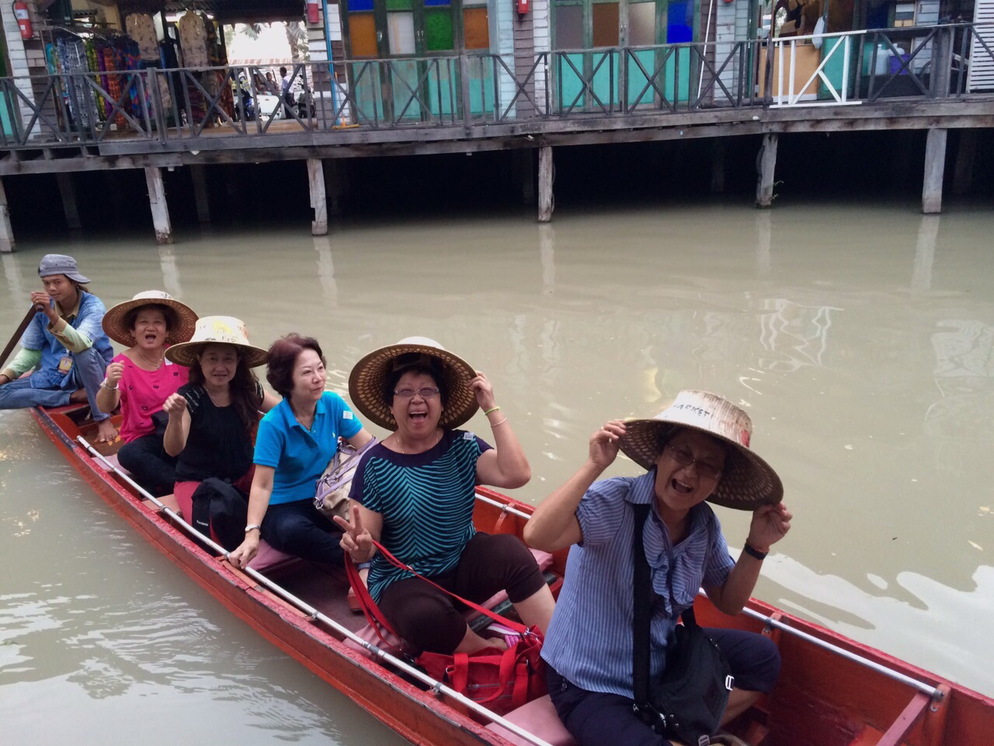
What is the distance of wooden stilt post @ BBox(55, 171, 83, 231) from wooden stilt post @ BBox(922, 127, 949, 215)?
1391 cm

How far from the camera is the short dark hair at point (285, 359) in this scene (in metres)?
3.72

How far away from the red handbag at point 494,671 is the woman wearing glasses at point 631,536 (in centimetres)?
36

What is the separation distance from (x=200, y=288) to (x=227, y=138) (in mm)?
3180

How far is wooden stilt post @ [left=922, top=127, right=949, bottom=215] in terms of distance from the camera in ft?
40.7

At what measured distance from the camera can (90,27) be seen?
16344 mm

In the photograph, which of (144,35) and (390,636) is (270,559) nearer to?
(390,636)

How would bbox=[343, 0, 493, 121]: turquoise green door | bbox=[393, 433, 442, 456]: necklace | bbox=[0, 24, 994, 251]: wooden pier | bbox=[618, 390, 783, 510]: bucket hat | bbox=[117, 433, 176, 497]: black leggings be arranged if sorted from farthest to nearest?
1. bbox=[343, 0, 493, 121]: turquoise green door
2. bbox=[0, 24, 994, 251]: wooden pier
3. bbox=[117, 433, 176, 497]: black leggings
4. bbox=[393, 433, 442, 456]: necklace
5. bbox=[618, 390, 783, 510]: bucket hat

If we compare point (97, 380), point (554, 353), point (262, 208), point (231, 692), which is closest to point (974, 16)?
point (554, 353)

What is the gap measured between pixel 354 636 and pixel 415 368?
1.05 metres

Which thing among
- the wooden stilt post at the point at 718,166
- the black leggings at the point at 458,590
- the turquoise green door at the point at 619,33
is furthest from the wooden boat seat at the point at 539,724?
the wooden stilt post at the point at 718,166

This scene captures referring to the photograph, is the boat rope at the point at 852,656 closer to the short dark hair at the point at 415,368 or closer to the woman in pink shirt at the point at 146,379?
the short dark hair at the point at 415,368

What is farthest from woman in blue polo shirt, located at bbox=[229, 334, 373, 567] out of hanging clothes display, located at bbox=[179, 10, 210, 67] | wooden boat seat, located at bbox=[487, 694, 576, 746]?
hanging clothes display, located at bbox=[179, 10, 210, 67]

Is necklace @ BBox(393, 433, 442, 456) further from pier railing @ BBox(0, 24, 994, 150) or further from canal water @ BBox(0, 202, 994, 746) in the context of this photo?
pier railing @ BBox(0, 24, 994, 150)

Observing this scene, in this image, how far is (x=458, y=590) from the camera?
3.32m
